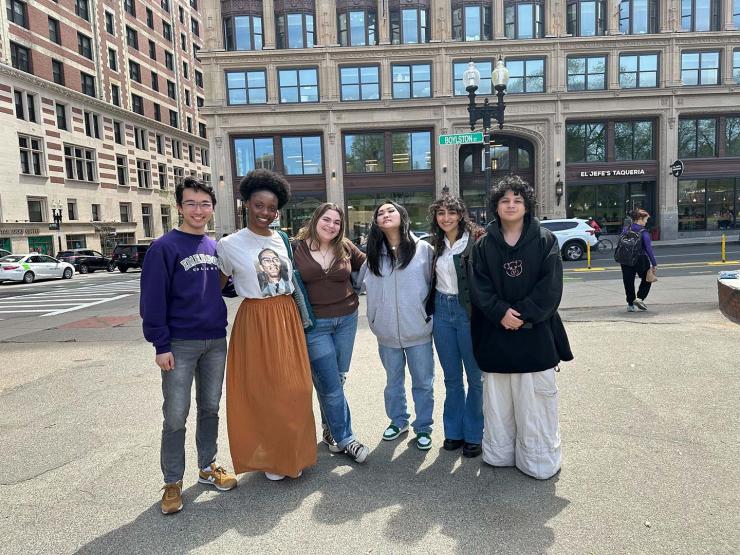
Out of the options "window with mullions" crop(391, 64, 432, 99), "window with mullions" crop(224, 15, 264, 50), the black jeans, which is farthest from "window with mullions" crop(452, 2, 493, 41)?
the black jeans

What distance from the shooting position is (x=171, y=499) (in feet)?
9.71

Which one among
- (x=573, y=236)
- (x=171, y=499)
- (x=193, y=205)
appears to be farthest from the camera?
(x=573, y=236)

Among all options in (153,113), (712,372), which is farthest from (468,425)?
(153,113)

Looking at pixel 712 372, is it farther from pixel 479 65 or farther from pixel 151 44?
pixel 151 44

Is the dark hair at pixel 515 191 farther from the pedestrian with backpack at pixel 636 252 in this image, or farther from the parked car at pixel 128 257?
the parked car at pixel 128 257

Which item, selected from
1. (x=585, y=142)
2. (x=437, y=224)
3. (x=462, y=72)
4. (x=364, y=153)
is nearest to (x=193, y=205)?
(x=437, y=224)

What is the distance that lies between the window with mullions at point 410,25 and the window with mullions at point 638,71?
41.2 feet

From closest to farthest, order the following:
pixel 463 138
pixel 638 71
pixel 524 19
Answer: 1. pixel 463 138
2. pixel 524 19
3. pixel 638 71

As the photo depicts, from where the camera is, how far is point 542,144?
101 ft

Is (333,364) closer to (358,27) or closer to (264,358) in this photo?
(264,358)

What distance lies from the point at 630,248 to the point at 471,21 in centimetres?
2759

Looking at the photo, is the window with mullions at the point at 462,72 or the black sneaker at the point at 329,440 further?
the window with mullions at the point at 462,72

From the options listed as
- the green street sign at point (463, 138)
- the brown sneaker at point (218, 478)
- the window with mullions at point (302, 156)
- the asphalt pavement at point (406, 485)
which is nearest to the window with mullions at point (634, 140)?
the window with mullions at point (302, 156)

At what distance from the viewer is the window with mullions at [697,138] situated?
31125 mm
